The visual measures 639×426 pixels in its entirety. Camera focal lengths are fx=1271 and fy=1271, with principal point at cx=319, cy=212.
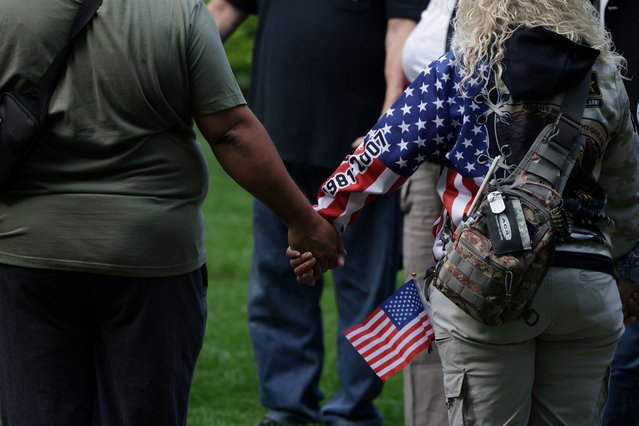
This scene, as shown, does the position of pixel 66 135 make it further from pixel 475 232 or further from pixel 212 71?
pixel 475 232

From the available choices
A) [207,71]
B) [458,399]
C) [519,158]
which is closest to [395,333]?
[458,399]

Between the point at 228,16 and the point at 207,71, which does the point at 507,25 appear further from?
the point at 228,16

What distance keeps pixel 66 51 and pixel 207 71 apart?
390mm

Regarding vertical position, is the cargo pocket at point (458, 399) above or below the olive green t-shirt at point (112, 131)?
below

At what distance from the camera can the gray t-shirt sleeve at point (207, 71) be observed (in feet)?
11.6

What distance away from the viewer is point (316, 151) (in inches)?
225

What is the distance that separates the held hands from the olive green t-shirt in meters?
0.46

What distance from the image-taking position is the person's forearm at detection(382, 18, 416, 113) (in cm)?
534

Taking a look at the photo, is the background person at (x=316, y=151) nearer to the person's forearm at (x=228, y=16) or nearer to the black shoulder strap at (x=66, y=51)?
the person's forearm at (x=228, y=16)

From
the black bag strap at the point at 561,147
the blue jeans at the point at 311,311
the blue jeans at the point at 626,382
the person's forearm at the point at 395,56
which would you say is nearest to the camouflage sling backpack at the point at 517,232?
the black bag strap at the point at 561,147

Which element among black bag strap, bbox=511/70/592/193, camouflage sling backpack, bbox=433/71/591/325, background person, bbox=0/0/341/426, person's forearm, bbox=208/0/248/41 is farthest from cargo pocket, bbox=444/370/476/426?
person's forearm, bbox=208/0/248/41

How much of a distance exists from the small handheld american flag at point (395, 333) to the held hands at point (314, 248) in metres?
0.23

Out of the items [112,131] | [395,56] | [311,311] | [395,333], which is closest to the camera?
[112,131]

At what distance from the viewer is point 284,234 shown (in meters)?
5.95
